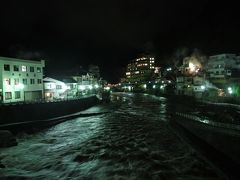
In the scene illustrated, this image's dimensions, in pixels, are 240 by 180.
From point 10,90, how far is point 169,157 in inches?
1278

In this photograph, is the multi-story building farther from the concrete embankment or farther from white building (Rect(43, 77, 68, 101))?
the concrete embankment

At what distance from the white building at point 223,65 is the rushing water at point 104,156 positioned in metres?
40.2

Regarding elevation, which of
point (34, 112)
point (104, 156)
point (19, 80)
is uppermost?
point (19, 80)

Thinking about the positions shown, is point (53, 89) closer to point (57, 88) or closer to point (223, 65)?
point (57, 88)

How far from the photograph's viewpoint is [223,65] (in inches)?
2313

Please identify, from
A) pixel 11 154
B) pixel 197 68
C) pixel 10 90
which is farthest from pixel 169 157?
pixel 197 68

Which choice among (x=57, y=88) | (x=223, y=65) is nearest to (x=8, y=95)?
(x=57, y=88)

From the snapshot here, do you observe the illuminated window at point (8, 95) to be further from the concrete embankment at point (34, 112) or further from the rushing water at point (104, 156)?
the rushing water at point (104, 156)

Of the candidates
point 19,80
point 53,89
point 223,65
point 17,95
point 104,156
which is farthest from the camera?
point 223,65

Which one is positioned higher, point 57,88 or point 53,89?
point 57,88

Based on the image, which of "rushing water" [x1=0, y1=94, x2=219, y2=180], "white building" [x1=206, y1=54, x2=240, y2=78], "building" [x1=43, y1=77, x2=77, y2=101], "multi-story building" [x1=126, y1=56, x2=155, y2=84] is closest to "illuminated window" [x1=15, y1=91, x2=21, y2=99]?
"building" [x1=43, y1=77, x2=77, y2=101]

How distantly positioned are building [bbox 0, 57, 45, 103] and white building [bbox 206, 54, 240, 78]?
46.9 m

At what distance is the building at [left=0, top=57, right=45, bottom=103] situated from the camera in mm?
37281

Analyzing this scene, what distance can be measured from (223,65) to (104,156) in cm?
5244
